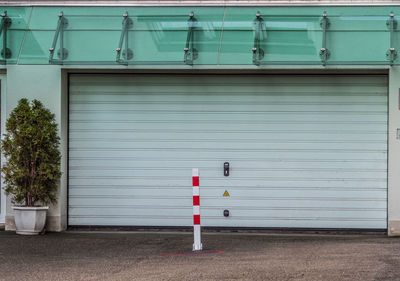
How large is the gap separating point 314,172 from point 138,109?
301 cm

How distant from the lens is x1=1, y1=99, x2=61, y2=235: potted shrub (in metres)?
11.6

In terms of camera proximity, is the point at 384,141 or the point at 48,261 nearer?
the point at 48,261

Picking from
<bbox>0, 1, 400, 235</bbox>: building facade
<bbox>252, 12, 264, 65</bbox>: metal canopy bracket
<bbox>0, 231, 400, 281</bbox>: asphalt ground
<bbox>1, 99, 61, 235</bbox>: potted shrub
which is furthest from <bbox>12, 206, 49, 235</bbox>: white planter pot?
Result: <bbox>252, 12, 264, 65</bbox>: metal canopy bracket

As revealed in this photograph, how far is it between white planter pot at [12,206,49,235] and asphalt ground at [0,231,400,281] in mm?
186

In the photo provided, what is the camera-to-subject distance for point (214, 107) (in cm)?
1234

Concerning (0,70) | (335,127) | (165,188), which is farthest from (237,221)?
(0,70)

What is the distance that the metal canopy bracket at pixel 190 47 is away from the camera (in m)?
11.8

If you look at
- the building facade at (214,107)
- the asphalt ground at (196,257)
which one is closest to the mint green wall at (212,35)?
the building facade at (214,107)

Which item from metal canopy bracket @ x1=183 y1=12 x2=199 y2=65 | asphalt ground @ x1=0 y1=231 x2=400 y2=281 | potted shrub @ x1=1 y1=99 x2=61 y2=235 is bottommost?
asphalt ground @ x1=0 y1=231 x2=400 y2=281

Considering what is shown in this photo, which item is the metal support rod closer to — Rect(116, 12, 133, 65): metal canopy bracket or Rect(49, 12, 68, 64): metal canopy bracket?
Rect(49, 12, 68, 64): metal canopy bracket

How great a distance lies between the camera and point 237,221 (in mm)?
12234

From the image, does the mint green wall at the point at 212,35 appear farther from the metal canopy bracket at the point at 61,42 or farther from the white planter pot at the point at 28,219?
the white planter pot at the point at 28,219

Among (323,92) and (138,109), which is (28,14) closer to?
(138,109)

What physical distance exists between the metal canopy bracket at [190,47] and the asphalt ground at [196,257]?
271 cm
